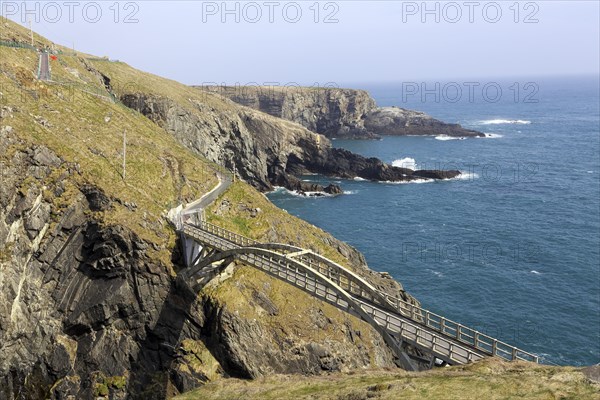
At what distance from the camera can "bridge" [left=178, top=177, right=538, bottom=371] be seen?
3222 centimetres

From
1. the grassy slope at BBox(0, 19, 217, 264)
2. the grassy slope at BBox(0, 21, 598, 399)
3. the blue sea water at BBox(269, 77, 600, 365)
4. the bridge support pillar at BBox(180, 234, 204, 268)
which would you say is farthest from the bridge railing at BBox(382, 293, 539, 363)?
the blue sea water at BBox(269, 77, 600, 365)

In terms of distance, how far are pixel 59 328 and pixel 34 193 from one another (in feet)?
45.0

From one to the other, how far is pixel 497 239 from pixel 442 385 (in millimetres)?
73129

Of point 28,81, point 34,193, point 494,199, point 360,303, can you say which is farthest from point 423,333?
point 494,199

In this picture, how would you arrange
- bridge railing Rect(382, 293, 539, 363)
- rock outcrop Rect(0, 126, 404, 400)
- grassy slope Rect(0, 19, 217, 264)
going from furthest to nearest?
grassy slope Rect(0, 19, 217, 264), rock outcrop Rect(0, 126, 404, 400), bridge railing Rect(382, 293, 539, 363)

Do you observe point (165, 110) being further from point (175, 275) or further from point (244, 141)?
point (175, 275)

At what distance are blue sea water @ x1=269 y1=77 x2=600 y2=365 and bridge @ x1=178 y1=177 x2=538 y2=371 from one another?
2054 centimetres

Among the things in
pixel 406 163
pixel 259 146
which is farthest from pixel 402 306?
pixel 406 163

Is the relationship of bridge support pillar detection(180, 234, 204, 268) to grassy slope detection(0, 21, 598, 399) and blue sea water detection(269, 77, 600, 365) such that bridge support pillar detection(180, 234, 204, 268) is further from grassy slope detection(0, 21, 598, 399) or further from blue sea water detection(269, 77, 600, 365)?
blue sea water detection(269, 77, 600, 365)

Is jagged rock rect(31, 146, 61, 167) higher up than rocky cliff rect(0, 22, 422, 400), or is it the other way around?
jagged rock rect(31, 146, 61, 167)

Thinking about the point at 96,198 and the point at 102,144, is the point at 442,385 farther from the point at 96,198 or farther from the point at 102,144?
the point at 102,144

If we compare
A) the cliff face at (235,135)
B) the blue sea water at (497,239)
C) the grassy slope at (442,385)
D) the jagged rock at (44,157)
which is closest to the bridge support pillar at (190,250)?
the jagged rock at (44,157)

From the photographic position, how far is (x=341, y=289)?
3747 centimetres

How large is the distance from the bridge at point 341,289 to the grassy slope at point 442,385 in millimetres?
2538
